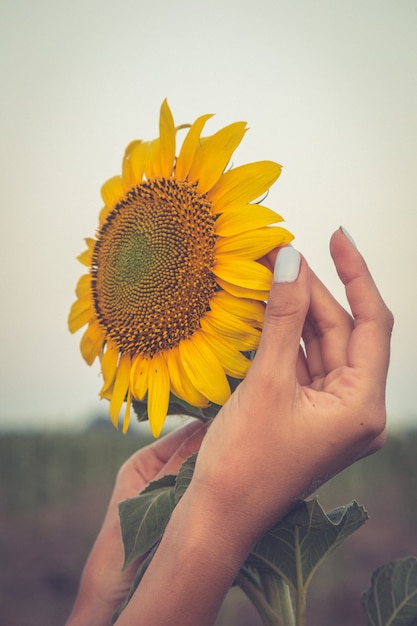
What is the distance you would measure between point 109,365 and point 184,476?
0.93ft

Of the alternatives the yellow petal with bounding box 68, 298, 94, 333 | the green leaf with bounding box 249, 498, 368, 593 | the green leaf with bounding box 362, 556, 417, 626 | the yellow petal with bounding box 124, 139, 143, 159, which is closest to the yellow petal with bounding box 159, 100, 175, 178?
the yellow petal with bounding box 124, 139, 143, 159

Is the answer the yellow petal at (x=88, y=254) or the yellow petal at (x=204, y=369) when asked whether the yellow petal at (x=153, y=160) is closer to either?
the yellow petal at (x=88, y=254)

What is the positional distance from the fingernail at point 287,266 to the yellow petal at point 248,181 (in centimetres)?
16

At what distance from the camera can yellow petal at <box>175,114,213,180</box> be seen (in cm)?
130

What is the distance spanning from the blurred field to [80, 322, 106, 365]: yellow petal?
5.62 meters

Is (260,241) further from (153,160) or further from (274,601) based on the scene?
(274,601)

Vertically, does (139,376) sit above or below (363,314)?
below

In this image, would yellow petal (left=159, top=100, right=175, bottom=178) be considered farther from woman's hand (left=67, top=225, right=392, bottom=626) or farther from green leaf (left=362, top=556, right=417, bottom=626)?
green leaf (left=362, top=556, right=417, bottom=626)

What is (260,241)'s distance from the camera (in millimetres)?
1216

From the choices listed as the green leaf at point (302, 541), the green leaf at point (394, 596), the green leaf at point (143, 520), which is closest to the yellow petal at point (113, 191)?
the green leaf at point (143, 520)

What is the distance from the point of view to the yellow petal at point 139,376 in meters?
1.31

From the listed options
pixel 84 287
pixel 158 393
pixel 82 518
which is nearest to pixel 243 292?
pixel 158 393

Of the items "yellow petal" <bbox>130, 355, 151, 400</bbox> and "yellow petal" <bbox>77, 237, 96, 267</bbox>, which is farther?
"yellow petal" <bbox>77, 237, 96, 267</bbox>

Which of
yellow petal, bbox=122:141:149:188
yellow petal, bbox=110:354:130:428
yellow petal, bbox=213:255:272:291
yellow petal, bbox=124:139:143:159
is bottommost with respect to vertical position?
yellow petal, bbox=110:354:130:428
